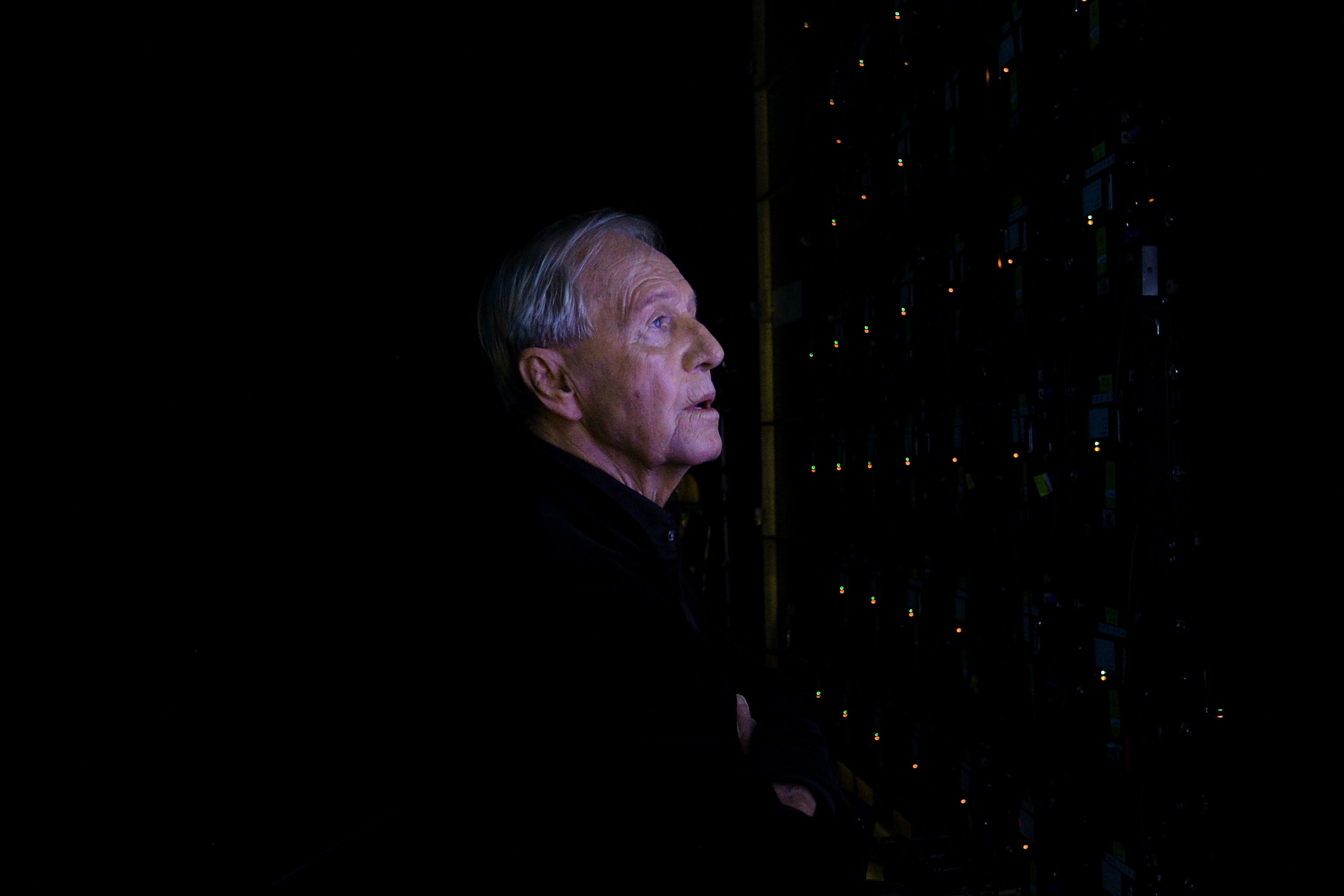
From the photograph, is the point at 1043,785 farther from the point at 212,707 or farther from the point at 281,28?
the point at 281,28

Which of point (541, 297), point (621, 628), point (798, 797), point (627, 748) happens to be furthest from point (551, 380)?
point (798, 797)

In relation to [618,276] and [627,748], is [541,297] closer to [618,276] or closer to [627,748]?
[618,276]

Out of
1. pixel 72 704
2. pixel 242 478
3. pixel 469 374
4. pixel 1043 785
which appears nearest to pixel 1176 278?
pixel 1043 785

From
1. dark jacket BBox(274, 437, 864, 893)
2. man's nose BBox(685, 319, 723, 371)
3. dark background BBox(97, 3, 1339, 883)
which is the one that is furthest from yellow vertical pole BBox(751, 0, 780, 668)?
dark jacket BBox(274, 437, 864, 893)

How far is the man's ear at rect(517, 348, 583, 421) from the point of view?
136 cm

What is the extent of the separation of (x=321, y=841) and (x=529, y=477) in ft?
4.16

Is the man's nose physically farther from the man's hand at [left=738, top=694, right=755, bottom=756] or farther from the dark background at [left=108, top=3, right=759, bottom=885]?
the dark background at [left=108, top=3, right=759, bottom=885]

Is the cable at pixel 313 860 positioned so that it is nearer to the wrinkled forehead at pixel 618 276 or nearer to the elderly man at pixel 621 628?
the elderly man at pixel 621 628

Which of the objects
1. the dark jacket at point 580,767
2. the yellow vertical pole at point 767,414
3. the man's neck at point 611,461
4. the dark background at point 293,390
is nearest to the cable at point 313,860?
A: the dark jacket at point 580,767

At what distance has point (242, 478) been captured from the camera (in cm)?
195

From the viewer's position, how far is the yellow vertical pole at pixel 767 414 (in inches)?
142

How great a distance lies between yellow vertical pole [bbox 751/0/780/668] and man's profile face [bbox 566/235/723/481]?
232 cm

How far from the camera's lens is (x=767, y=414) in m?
3.72

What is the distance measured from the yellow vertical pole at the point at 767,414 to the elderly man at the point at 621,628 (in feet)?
7.14
